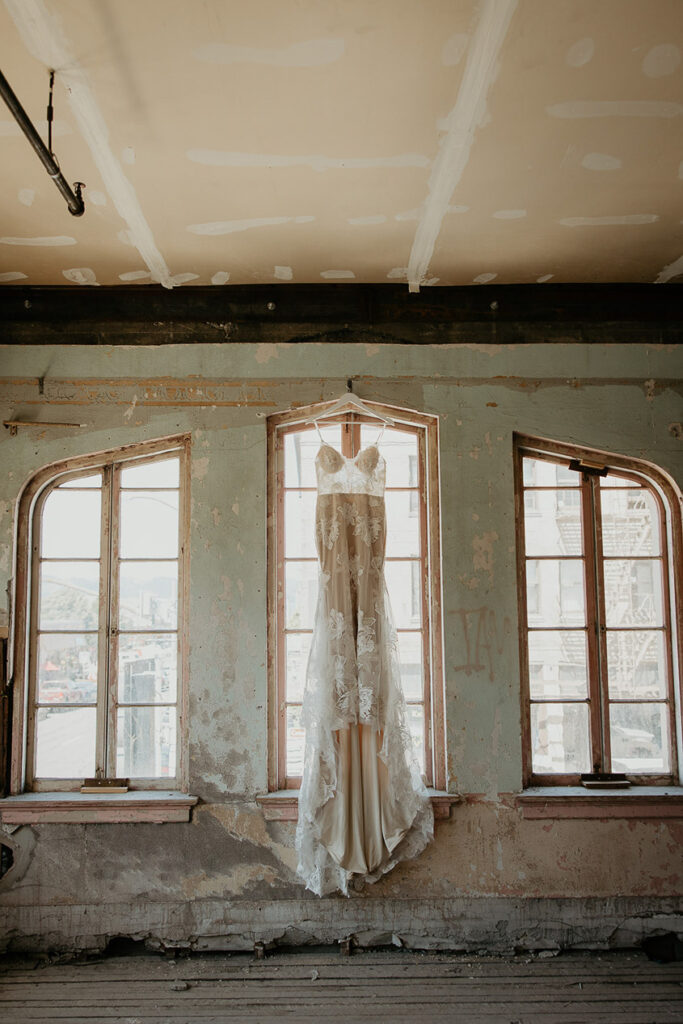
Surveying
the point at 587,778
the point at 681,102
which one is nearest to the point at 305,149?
the point at 681,102

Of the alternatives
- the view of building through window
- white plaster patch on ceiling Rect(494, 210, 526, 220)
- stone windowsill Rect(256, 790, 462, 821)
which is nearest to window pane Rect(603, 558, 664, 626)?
the view of building through window

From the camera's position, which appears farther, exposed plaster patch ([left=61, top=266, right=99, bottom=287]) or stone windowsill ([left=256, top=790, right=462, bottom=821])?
exposed plaster patch ([left=61, top=266, right=99, bottom=287])

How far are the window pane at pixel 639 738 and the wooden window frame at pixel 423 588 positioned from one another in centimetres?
92

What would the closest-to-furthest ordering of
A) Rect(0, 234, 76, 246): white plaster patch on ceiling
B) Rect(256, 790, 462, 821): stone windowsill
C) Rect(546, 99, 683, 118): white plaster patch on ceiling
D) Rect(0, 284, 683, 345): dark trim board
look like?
Rect(546, 99, 683, 118): white plaster patch on ceiling, Rect(0, 234, 76, 246): white plaster patch on ceiling, Rect(256, 790, 462, 821): stone windowsill, Rect(0, 284, 683, 345): dark trim board

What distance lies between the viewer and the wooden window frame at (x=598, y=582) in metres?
3.54

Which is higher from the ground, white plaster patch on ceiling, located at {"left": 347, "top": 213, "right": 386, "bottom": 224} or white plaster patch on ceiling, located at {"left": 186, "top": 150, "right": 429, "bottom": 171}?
white plaster patch on ceiling, located at {"left": 347, "top": 213, "right": 386, "bottom": 224}

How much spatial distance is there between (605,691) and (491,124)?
2699 millimetres

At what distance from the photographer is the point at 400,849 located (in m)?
3.24

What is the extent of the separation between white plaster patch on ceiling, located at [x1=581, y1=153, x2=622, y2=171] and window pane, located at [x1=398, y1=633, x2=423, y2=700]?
7.39ft

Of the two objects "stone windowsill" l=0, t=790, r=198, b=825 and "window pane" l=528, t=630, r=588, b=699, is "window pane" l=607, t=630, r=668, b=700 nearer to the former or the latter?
"window pane" l=528, t=630, r=588, b=699

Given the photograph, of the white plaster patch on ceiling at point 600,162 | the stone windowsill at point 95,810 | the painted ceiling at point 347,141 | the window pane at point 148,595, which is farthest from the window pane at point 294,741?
the white plaster patch on ceiling at point 600,162

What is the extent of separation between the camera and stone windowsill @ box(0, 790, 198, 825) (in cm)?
332

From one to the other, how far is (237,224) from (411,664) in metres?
2.28

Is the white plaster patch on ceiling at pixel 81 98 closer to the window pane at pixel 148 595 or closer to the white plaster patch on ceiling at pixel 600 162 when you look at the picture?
the window pane at pixel 148 595
